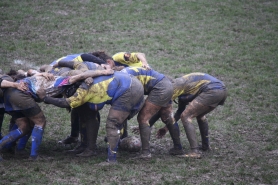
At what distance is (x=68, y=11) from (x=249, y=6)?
7020 millimetres

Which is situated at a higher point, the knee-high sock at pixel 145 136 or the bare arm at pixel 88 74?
the bare arm at pixel 88 74

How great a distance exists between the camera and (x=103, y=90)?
26.7 ft

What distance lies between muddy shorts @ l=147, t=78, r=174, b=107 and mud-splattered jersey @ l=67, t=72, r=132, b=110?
662mm

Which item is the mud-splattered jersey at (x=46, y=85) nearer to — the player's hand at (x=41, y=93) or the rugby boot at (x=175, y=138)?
the player's hand at (x=41, y=93)

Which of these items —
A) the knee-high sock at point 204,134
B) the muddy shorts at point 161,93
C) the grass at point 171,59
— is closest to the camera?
the grass at point 171,59

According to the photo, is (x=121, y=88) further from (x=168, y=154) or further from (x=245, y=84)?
(x=245, y=84)

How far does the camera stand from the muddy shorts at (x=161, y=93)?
28.5 feet

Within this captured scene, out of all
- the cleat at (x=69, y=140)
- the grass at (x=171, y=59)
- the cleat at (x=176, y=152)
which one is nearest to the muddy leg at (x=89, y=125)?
the grass at (x=171, y=59)

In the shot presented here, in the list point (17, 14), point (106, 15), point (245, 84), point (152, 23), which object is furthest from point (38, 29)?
point (245, 84)

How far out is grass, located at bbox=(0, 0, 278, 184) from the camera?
7.94 m

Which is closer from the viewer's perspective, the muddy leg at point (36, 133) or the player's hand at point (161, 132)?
the muddy leg at point (36, 133)

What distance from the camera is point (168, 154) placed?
9.22 meters

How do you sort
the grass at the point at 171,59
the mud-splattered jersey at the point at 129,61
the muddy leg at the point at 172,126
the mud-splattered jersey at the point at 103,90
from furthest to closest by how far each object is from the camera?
the mud-splattered jersey at the point at 129,61 → the muddy leg at the point at 172,126 → the mud-splattered jersey at the point at 103,90 → the grass at the point at 171,59

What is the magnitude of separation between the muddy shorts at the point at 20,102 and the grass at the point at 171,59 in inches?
34.7
